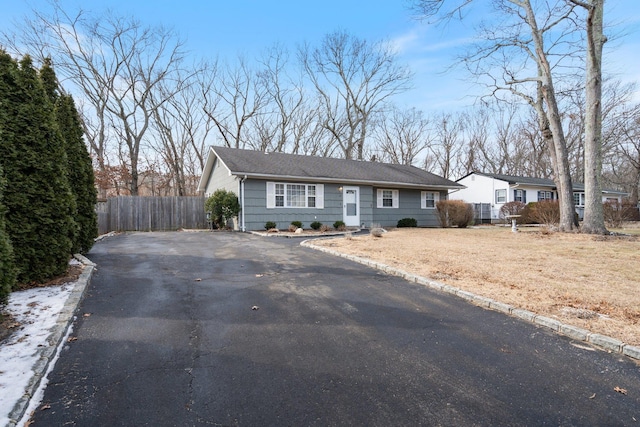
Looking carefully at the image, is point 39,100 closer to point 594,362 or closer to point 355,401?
point 355,401

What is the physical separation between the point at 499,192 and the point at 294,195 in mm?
18212

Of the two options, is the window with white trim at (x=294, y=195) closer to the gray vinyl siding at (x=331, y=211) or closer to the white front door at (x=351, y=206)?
the gray vinyl siding at (x=331, y=211)

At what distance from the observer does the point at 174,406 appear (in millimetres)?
2006

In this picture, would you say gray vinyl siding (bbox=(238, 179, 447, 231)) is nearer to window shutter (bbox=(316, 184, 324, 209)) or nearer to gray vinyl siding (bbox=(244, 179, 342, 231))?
gray vinyl siding (bbox=(244, 179, 342, 231))

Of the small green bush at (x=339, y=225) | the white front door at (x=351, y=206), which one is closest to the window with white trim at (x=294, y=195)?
the small green bush at (x=339, y=225)

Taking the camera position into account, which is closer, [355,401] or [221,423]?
[221,423]

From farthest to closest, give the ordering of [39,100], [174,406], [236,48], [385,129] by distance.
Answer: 1. [385,129]
2. [236,48]
3. [39,100]
4. [174,406]

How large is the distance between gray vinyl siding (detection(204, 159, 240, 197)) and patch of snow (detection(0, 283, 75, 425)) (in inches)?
392

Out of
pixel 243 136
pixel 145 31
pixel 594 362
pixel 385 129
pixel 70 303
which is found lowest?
pixel 594 362

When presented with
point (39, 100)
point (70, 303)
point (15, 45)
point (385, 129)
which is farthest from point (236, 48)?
point (70, 303)

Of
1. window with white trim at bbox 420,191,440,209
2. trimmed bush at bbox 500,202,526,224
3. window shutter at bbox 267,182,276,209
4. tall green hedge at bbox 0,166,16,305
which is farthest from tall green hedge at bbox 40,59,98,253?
trimmed bush at bbox 500,202,526,224

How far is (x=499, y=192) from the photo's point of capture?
80.9 ft

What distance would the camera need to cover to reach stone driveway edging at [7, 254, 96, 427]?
1.93m

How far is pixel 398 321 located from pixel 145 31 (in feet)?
88.6
